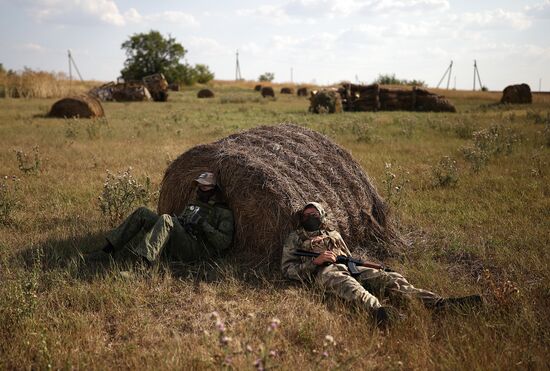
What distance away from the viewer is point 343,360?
11.3 ft

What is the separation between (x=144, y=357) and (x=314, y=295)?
5.83ft

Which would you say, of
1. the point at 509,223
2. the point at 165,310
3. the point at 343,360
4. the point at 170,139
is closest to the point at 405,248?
the point at 509,223

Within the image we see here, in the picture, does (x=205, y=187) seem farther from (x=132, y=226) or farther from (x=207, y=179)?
(x=132, y=226)

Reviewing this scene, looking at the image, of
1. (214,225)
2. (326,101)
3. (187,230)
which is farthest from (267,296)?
(326,101)

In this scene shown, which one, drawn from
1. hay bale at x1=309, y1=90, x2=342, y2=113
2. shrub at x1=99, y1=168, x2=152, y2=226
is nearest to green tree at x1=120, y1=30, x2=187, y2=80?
hay bale at x1=309, y1=90, x2=342, y2=113

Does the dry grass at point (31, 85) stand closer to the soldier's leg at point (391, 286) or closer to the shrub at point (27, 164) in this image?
the shrub at point (27, 164)

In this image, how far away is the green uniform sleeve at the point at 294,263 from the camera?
4797 millimetres

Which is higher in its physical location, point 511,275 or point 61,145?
point 61,145

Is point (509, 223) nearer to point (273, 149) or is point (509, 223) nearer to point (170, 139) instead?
point (273, 149)

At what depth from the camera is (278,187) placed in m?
5.29

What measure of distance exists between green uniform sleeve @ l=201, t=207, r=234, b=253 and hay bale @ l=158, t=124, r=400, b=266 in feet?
0.38

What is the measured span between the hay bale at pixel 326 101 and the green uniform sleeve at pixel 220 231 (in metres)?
17.5

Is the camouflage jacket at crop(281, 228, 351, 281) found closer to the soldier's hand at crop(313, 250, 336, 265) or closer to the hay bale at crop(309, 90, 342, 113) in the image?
the soldier's hand at crop(313, 250, 336, 265)

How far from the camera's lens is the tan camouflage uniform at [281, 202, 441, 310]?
4289mm
